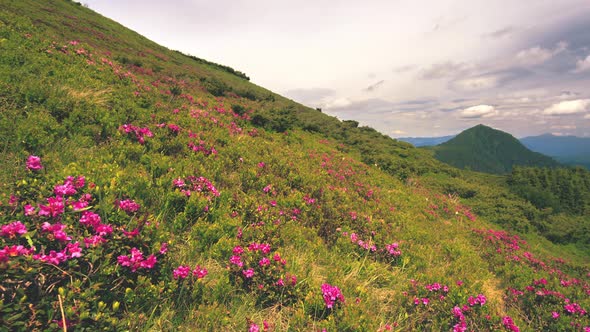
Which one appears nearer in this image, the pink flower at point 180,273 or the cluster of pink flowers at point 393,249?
the pink flower at point 180,273

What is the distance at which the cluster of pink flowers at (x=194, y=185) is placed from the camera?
17.3 ft

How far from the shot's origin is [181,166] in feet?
20.1

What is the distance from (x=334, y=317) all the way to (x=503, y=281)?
22.2 ft

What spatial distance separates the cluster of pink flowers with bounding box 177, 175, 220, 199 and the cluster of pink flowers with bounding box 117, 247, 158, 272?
2193 millimetres

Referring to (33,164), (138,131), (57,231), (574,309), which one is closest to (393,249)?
(574,309)

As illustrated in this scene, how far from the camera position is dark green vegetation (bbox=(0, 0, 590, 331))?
2.66 m

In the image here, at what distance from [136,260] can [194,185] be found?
272 centimetres

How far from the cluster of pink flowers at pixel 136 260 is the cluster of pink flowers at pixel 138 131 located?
4.67 meters

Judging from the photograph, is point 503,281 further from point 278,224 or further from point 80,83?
point 80,83

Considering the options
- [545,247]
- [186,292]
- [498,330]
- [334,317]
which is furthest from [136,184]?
[545,247]

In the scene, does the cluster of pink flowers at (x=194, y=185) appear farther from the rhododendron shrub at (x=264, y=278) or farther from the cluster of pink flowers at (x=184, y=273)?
the cluster of pink flowers at (x=184, y=273)

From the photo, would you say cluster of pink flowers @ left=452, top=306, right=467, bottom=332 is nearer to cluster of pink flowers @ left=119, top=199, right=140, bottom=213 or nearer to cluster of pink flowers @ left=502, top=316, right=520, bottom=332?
cluster of pink flowers @ left=502, top=316, right=520, bottom=332

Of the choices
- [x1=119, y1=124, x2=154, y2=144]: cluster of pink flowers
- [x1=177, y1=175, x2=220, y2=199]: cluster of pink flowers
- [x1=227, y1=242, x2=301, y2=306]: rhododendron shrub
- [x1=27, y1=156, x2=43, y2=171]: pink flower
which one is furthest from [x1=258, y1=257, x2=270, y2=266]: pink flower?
[x1=119, y1=124, x2=154, y2=144]: cluster of pink flowers

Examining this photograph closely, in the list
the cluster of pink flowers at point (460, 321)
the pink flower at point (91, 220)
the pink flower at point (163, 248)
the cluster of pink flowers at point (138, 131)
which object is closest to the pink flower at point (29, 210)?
the pink flower at point (91, 220)
